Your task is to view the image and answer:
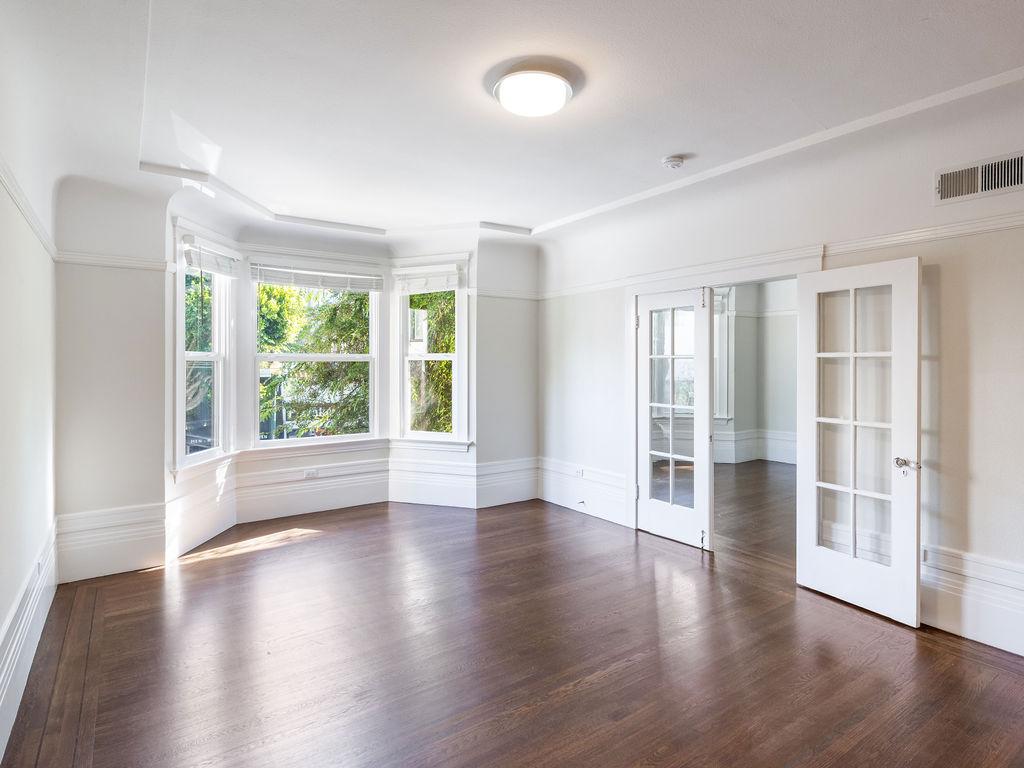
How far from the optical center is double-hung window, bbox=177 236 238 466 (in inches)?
175

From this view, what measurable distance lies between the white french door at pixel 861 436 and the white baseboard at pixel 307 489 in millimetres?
3948

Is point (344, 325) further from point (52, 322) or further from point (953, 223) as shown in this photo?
point (953, 223)

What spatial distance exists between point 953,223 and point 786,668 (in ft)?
8.07

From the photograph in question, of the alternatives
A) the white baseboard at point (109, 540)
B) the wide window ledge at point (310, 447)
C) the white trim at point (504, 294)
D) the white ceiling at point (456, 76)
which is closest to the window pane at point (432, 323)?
the white trim at point (504, 294)

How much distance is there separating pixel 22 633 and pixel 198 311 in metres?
2.75

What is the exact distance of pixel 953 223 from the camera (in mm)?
3074

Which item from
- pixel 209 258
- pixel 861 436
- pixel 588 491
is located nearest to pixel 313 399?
pixel 209 258

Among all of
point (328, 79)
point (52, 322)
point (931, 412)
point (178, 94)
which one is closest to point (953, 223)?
point (931, 412)

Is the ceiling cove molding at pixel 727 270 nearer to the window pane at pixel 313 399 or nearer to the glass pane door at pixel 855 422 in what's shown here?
the glass pane door at pixel 855 422

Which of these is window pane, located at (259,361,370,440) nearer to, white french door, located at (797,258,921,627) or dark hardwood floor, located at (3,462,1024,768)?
dark hardwood floor, located at (3,462,1024,768)

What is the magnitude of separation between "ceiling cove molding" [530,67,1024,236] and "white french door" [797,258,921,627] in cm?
75

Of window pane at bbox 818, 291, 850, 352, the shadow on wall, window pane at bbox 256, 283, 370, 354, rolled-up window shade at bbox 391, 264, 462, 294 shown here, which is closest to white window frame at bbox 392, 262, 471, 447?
rolled-up window shade at bbox 391, 264, 462, 294

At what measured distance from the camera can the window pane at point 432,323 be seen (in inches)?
232

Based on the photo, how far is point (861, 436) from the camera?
3412 mm
